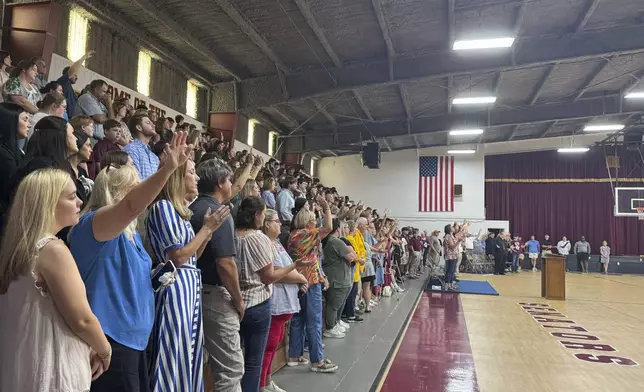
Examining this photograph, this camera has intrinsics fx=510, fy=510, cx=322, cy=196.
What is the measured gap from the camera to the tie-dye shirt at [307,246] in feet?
14.7

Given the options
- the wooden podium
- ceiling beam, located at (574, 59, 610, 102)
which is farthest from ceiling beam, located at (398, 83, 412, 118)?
the wooden podium

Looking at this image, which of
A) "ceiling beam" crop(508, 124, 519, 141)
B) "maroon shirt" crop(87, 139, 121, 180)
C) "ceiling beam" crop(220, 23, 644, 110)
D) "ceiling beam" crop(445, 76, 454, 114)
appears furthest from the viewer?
"ceiling beam" crop(508, 124, 519, 141)

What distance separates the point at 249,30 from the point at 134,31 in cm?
186

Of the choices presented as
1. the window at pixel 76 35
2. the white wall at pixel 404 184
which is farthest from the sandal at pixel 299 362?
the white wall at pixel 404 184

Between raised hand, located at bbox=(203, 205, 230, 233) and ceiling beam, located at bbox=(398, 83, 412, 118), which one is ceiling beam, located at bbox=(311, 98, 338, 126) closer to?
ceiling beam, located at bbox=(398, 83, 412, 118)

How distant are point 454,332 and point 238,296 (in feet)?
17.1

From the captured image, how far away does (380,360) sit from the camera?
4.99 meters

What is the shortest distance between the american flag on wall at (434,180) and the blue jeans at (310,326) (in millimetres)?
16639

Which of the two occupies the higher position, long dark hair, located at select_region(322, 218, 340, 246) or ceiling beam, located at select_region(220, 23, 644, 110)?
ceiling beam, located at select_region(220, 23, 644, 110)

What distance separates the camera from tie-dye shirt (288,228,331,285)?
14.7ft

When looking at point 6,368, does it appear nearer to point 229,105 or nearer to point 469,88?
point 229,105

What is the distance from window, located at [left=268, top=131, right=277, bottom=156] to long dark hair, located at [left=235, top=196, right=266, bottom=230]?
484 inches

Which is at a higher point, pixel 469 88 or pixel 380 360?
pixel 469 88

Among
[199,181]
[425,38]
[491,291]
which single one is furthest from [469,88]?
[199,181]
